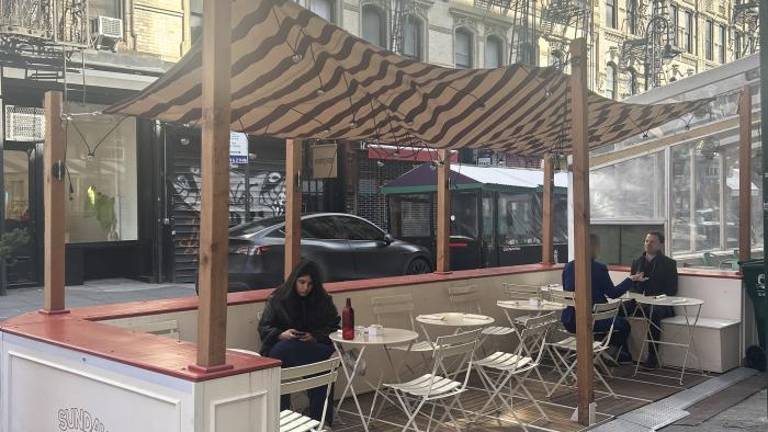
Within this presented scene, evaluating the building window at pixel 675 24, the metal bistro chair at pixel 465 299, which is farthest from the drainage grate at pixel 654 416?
the building window at pixel 675 24

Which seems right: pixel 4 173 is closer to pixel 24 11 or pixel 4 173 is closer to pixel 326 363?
pixel 24 11

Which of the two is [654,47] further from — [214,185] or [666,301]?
[214,185]

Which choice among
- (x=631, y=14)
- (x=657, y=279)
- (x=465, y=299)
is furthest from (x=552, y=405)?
(x=631, y=14)

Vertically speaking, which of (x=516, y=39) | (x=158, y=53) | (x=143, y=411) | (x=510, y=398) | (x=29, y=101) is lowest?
(x=510, y=398)

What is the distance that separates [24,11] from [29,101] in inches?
68.9

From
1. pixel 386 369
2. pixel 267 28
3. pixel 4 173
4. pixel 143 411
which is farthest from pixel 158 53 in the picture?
pixel 143 411

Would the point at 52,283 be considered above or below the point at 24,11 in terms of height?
below

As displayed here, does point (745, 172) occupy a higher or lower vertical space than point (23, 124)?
lower

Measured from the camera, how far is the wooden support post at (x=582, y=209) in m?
5.75

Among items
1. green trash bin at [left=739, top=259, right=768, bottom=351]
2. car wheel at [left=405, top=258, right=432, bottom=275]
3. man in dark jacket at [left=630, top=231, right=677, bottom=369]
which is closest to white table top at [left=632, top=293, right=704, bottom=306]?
man in dark jacket at [left=630, top=231, right=677, bottom=369]

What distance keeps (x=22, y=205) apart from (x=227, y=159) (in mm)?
11852

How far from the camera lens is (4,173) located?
1360 cm

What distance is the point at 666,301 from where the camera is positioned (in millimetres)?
7891

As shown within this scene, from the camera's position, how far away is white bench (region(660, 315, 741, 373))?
7934 millimetres
